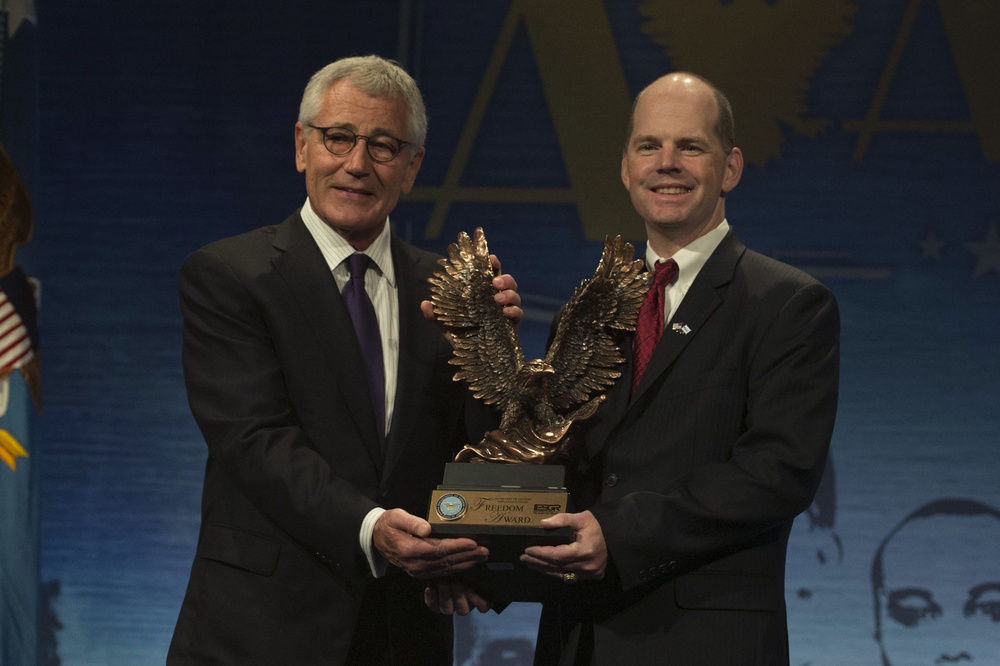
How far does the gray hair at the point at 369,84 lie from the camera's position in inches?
101

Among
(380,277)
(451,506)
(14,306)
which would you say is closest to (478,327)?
(380,277)

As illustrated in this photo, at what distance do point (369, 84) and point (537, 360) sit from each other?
0.73 m

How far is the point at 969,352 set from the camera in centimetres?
410

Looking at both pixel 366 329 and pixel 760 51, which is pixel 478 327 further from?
pixel 760 51

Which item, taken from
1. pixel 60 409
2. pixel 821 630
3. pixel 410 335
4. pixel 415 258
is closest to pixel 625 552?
pixel 410 335

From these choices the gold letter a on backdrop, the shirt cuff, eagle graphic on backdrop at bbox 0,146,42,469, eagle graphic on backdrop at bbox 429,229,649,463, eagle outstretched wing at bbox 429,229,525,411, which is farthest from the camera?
eagle graphic on backdrop at bbox 0,146,42,469

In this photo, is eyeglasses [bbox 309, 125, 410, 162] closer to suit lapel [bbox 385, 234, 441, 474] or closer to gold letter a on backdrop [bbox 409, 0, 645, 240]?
suit lapel [bbox 385, 234, 441, 474]

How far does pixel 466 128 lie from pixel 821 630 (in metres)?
2.27

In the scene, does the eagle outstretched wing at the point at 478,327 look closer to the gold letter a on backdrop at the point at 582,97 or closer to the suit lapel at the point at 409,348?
the suit lapel at the point at 409,348

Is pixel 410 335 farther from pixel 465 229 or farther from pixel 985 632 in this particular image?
pixel 985 632

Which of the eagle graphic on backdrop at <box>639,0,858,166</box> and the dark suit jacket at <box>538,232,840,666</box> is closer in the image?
the dark suit jacket at <box>538,232,840,666</box>

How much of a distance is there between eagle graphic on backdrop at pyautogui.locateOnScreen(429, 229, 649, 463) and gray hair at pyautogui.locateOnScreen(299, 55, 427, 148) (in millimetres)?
415

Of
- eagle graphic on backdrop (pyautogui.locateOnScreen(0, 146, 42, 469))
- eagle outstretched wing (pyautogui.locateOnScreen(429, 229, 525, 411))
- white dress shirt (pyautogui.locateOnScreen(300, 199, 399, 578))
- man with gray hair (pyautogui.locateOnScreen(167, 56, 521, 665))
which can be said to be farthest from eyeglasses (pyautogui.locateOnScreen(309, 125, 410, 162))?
eagle graphic on backdrop (pyautogui.locateOnScreen(0, 146, 42, 469))

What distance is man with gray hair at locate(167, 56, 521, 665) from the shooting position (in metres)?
2.32
